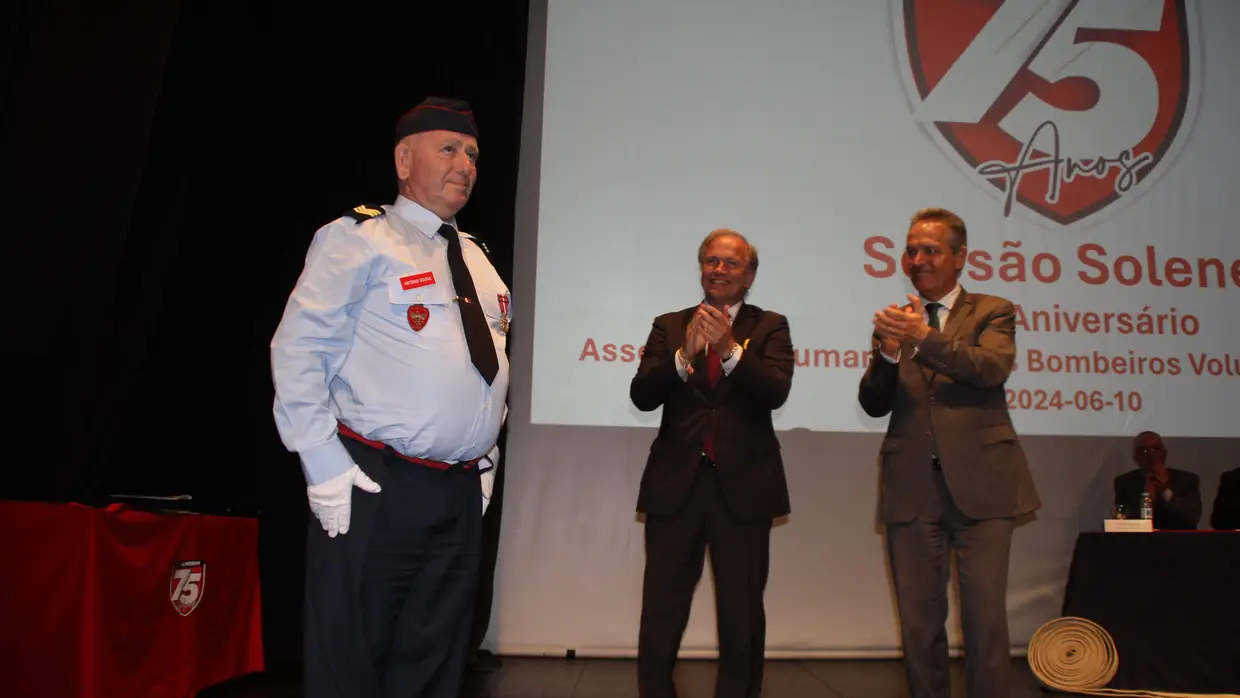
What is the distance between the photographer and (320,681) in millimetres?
1582

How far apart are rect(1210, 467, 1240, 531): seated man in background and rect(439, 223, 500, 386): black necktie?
3843 millimetres

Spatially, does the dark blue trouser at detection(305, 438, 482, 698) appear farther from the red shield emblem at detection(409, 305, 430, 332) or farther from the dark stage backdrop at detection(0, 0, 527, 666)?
the dark stage backdrop at detection(0, 0, 527, 666)

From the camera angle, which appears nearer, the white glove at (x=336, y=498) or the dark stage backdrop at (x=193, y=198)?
the white glove at (x=336, y=498)

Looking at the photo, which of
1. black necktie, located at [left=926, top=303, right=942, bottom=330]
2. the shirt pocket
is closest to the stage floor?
black necktie, located at [left=926, top=303, right=942, bottom=330]

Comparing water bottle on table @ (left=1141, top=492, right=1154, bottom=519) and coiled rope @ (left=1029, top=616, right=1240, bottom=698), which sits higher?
water bottle on table @ (left=1141, top=492, right=1154, bottom=519)

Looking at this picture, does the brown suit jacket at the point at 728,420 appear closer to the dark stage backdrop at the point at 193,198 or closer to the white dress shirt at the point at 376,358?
the white dress shirt at the point at 376,358

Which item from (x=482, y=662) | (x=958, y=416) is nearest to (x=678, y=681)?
(x=482, y=662)

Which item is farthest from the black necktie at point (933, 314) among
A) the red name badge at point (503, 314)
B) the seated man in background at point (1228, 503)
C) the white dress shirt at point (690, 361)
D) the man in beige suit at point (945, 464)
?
the seated man in background at point (1228, 503)

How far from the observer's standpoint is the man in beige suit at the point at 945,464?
2418 millimetres

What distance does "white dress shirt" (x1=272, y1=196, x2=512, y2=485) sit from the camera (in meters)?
1.60

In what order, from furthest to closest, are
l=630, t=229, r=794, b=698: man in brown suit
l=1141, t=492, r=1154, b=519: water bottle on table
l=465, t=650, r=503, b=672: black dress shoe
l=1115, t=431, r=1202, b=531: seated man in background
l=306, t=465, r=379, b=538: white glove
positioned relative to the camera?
l=1115, t=431, r=1202, b=531: seated man in background → l=1141, t=492, r=1154, b=519: water bottle on table → l=465, t=650, r=503, b=672: black dress shoe → l=630, t=229, r=794, b=698: man in brown suit → l=306, t=465, r=379, b=538: white glove

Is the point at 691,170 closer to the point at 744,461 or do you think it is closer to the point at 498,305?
the point at 744,461

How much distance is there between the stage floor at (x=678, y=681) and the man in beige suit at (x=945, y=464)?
98cm

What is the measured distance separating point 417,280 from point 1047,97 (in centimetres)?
366
